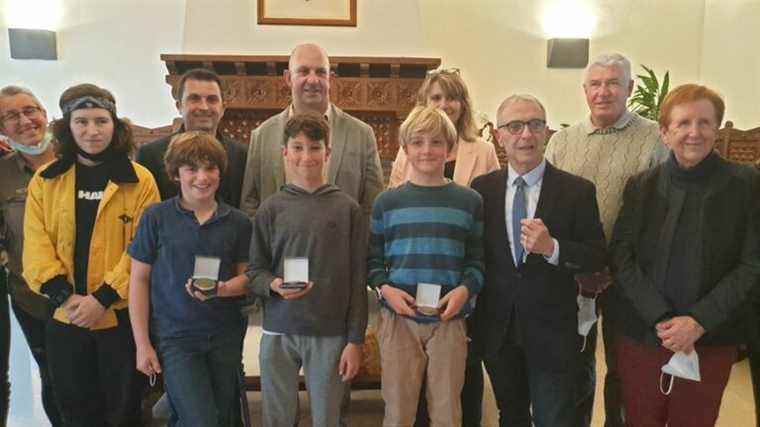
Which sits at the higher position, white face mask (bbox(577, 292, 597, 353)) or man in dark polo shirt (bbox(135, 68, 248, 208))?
man in dark polo shirt (bbox(135, 68, 248, 208))

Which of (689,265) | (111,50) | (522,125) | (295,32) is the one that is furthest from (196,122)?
(111,50)

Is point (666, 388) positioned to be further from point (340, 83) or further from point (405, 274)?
point (340, 83)

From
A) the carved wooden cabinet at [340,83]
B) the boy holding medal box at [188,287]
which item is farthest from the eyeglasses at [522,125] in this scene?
the carved wooden cabinet at [340,83]

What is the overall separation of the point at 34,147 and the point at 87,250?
21.4 inches

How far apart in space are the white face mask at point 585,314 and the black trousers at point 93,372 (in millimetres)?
1491

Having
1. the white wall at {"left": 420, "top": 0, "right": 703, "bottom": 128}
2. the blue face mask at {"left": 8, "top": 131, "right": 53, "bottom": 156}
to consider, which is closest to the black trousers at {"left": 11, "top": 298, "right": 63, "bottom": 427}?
the blue face mask at {"left": 8, "top": 131, "right": 53, "bottom": 156}

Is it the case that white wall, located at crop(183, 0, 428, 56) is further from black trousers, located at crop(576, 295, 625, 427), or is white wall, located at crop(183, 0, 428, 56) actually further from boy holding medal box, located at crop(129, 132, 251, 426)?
black trousers, located at crop(576, 295, 625, 427)

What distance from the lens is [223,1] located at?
12.8 feet

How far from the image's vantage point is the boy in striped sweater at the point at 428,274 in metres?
1.56

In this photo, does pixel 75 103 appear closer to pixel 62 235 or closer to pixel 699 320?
pixel 62 235

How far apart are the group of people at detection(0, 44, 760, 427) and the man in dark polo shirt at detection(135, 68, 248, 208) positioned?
0.18m

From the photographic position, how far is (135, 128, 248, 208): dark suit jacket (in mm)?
1966

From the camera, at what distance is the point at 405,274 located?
1.57 meters

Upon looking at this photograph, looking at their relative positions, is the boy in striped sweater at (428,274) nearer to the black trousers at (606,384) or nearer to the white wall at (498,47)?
the black trousers at (606,384)
